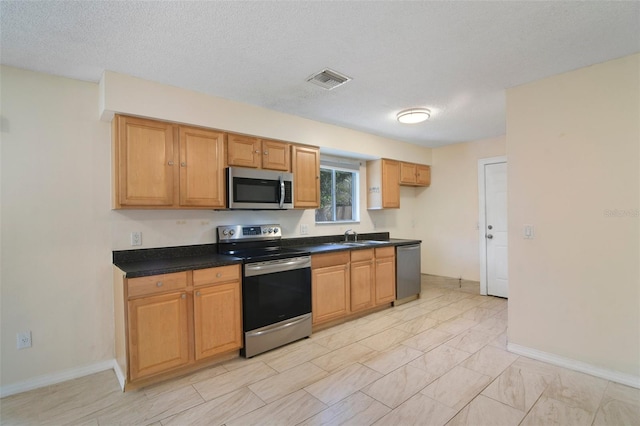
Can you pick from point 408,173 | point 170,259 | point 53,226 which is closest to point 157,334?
point 170,259

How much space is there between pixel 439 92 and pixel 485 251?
→ 2.83 m

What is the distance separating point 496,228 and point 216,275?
404 cm

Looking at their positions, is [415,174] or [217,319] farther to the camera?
[415,174]

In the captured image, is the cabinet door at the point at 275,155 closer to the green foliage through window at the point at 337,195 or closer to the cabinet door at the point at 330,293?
the green foliage through window at the point at 337,195

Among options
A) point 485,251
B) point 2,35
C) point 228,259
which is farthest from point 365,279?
point 2,35

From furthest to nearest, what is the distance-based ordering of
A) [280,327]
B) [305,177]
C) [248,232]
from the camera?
[305,177] → [248,232] → [280,327]

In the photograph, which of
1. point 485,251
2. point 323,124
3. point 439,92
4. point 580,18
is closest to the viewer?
point 580,18

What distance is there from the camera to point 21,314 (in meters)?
2.32

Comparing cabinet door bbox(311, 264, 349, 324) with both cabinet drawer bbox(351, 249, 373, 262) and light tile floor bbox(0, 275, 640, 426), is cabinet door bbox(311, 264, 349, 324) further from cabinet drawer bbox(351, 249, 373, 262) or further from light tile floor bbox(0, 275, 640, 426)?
light tile floor bbox(0, 275, 640, 426)

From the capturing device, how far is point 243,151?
3.12 meters

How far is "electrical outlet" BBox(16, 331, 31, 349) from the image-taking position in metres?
2.31

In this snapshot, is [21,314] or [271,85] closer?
[21,314]

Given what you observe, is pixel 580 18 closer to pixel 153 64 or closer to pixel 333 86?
pixel 333 86

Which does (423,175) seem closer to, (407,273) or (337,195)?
(337,195)
